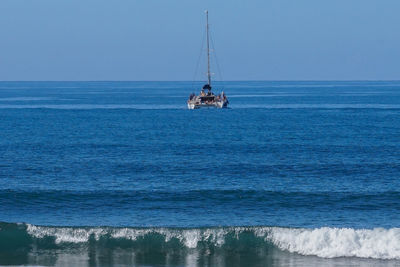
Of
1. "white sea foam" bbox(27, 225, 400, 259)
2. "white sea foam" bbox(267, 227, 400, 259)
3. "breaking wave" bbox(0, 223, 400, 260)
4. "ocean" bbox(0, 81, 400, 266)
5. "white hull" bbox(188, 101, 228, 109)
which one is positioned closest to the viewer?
"white sea foam" bbox(267, 227, 400, 259)

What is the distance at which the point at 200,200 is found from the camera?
37.3 m

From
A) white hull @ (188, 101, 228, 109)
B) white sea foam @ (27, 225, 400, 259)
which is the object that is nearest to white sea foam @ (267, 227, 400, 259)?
white sea foam @ (27, 225, 400, 259)

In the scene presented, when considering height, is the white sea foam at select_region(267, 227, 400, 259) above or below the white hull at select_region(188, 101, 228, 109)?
below

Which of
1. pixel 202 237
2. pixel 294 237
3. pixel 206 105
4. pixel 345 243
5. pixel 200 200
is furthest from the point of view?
pixel 206 105

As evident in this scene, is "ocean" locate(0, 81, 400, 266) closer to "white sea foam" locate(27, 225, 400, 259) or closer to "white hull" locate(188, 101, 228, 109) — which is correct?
"white sea foam" locate(27, 225, 400, 259)

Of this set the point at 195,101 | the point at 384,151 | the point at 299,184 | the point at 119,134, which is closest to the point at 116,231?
the point at 299,184

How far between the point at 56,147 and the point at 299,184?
2821cm

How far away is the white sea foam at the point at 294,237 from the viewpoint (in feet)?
86.0

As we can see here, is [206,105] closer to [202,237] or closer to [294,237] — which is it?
[202,237]

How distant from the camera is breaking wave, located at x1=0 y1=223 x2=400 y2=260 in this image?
26812mm

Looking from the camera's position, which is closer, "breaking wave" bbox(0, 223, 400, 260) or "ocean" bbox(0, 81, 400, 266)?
"breaking wave" bbox(0, 223, 400, 260)

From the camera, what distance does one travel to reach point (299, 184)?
41656mm

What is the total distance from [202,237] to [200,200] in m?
8.59

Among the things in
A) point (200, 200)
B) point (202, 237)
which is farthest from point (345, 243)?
point (200, 200)
